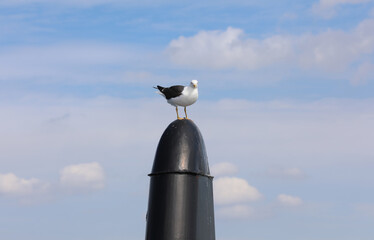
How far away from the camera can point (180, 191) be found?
9.70 meters

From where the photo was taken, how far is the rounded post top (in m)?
9.87

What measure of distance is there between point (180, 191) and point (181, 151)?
806mm

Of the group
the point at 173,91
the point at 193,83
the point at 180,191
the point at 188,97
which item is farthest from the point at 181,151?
the point at 173,91

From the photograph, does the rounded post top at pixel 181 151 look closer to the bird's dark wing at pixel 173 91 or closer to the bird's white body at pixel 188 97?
the bird's white body at pixel 188 97

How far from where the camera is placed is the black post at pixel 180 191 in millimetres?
9578

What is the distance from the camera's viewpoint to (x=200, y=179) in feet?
32.8

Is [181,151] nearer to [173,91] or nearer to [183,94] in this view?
[183,94]

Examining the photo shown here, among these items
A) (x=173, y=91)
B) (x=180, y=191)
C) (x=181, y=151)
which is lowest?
(x=180, y=191)

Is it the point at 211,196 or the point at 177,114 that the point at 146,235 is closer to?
the point at 211,196

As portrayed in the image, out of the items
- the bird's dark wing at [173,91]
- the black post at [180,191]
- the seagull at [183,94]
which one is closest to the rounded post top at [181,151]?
the black post at [180,191]

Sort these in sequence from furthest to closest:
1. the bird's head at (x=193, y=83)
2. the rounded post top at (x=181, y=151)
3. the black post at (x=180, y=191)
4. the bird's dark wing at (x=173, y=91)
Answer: the bird's dark wing at (x=173, y=91) < the bird's head at (x=193, y=83) < the rounded post top at (x=181, y=151) < the black post at (x=180, y=191)

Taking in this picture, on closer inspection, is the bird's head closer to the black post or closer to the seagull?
the seagull

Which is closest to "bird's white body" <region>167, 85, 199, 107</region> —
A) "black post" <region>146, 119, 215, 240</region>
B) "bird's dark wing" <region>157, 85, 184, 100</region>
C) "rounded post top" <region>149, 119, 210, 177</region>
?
"bird's dark wing" <region>157, 85, 184, 100</region>

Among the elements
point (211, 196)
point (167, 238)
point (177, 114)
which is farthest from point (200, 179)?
point (177, 114)
